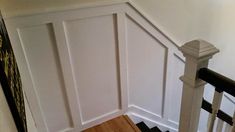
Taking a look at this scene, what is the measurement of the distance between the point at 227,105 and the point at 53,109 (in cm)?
257

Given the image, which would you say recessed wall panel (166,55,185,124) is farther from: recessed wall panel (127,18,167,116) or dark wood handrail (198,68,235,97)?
dark wood handrail (198,68,235,97)

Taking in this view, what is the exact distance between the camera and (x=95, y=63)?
1.78 metres

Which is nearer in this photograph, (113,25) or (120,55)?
(113,25)

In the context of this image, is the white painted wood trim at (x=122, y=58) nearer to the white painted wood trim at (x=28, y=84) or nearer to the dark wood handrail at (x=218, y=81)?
the white painted wood trim at (x=28, y=84)

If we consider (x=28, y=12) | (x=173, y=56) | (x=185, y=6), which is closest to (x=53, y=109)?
(x=28, y=12)

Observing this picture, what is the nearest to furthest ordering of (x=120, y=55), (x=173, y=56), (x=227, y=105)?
(x=120, y=55), (x=173, y=56), (x=227, y=105)

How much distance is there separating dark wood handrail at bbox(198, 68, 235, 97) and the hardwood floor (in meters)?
1.22

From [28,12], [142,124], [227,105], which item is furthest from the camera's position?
[227,105]

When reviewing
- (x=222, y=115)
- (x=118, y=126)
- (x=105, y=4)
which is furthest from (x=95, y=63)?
(x=222, y=115)

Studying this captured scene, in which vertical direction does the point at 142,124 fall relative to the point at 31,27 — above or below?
below

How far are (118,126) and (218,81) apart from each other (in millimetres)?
1398

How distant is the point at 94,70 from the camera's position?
181 cm

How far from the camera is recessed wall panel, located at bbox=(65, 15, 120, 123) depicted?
64.4 inches

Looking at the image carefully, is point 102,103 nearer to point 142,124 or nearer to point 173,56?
point 142,124
